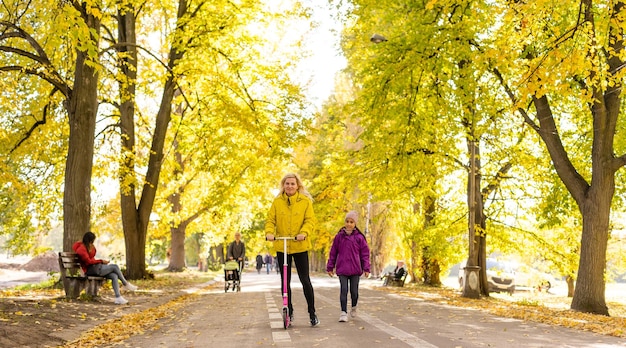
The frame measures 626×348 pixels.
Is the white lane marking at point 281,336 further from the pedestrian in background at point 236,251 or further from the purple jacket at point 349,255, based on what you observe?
the pedestrian in background at point 236,251

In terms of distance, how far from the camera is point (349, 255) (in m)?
11.1

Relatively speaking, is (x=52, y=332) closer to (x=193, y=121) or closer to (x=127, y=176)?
(x=127, y=176)

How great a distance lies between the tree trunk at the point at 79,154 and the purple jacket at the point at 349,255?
725 cm

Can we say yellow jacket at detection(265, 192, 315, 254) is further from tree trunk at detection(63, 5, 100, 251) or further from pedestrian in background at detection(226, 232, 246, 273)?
pedestrian in background at detection(226, 232, 246, 273)

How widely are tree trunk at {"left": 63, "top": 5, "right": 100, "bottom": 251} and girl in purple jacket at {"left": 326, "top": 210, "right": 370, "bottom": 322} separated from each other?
7.26 meters

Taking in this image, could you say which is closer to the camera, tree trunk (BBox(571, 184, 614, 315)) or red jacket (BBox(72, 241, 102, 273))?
red jacket (BBox(72, 241, 102, 273))

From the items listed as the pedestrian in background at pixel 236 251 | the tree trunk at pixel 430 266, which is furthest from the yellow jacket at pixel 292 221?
the tree trunk at pixel 430 266

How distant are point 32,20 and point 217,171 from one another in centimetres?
1136

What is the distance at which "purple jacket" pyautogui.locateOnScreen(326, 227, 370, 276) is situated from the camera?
36.4ft

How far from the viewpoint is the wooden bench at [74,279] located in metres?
14.5

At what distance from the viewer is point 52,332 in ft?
31.3

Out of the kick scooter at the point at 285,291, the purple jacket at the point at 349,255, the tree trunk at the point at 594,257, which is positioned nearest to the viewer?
the kick scooter at the point at 285,291

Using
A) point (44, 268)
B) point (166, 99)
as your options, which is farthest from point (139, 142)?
point (44, 268)

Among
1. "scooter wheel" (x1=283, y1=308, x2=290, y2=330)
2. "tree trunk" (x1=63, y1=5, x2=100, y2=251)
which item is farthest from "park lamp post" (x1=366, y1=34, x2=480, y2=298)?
"scooter wheel" (x1=283, y1=308, x2=290, y2=330)
